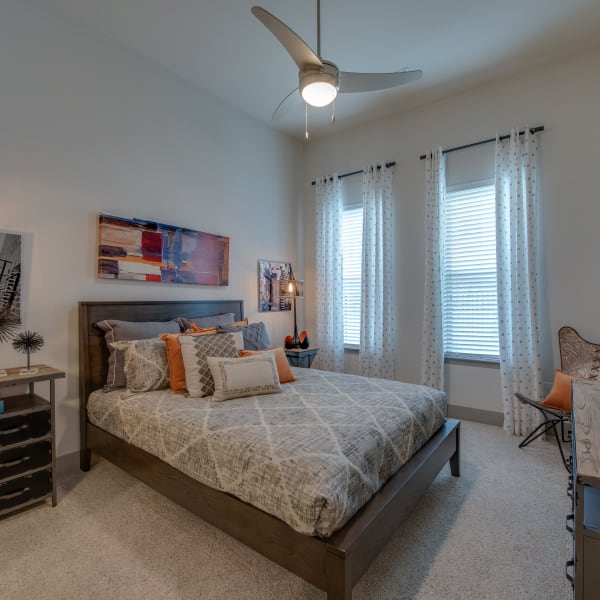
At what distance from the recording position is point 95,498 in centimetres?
229

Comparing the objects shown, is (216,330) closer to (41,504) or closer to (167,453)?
(167,453)

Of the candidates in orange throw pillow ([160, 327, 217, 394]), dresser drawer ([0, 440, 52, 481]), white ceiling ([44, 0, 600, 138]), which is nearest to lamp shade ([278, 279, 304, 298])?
orange throw pillow ([160, 327, 217, 394])

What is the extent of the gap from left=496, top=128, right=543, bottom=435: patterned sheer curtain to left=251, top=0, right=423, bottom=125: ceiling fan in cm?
164

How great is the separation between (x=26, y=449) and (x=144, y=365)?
31.0 inches

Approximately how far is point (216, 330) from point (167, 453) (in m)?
1.23

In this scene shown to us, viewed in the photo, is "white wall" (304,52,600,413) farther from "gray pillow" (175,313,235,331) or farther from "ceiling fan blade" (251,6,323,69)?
"ceiling fan blade" (251,6,323,69)

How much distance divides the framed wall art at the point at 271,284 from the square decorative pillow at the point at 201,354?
155 cm

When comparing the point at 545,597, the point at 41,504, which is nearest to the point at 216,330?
the point at 41,504

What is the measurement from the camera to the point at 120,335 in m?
2.70

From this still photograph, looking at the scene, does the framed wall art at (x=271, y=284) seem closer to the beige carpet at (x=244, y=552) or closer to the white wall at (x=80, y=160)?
the white wall at (x=80, y=160)

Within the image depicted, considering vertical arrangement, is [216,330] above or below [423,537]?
above

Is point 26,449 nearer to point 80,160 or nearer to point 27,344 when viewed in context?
point 27,344

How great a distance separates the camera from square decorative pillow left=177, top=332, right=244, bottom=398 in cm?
242

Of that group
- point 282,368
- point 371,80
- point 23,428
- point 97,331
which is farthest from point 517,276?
point 23,428
